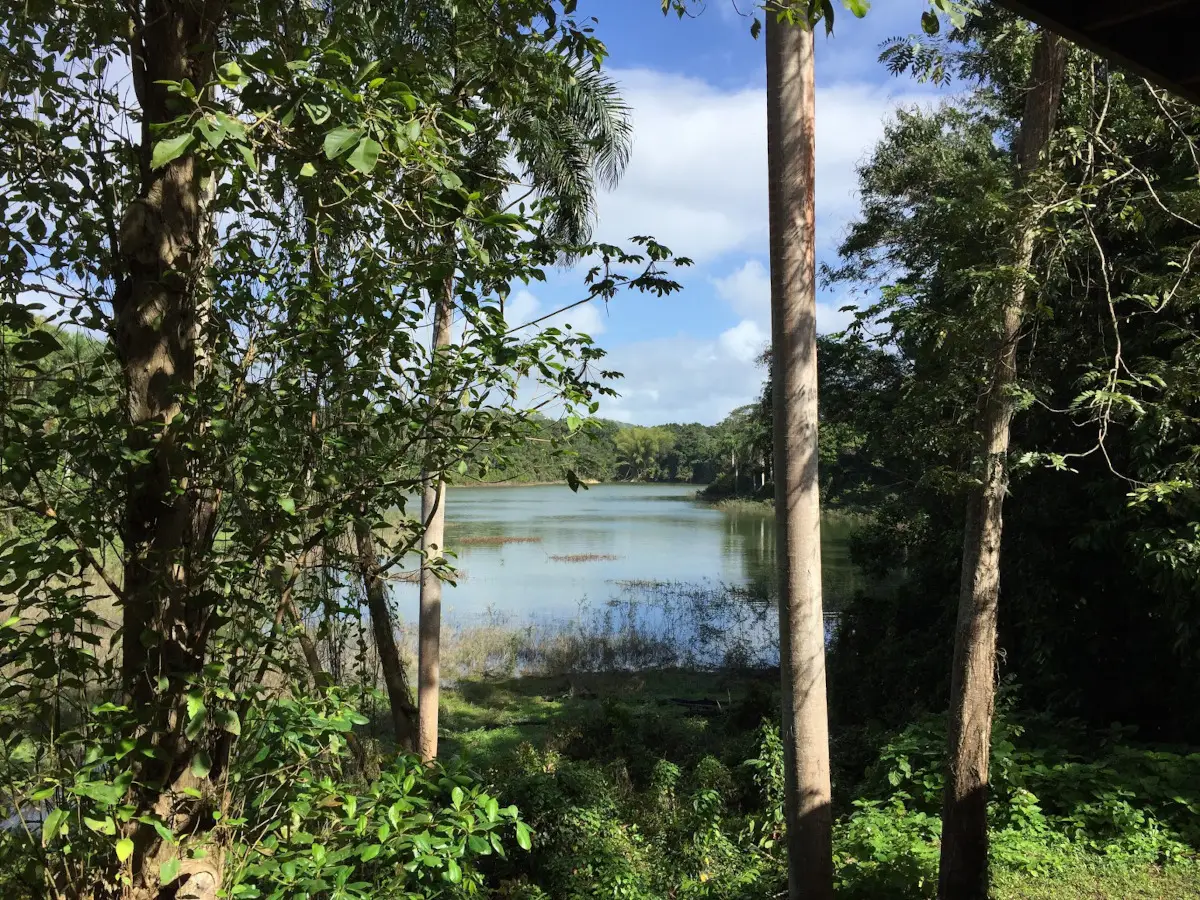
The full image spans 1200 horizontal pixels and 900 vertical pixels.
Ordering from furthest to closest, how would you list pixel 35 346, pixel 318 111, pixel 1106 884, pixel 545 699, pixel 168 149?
1. pixel 545 699
2. pixel 1106 884
3. pixel 35 346
4. pixel 318 111
5. pixel 168 149

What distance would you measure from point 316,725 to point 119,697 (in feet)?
1.52

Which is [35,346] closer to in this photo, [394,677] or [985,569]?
[394,677]

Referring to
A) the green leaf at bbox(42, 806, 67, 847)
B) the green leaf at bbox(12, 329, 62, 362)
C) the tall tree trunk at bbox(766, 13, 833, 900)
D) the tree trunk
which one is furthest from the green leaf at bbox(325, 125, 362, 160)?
the tree trunk

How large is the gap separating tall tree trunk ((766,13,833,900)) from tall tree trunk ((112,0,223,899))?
245 centimetres

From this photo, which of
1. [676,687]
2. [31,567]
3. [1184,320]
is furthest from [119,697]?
[676,687]

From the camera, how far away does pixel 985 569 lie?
15.5 ft

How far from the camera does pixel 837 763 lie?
8023mm

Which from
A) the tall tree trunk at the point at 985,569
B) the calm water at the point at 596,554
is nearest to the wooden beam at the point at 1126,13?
the tall tree trunk at the point at 985,569

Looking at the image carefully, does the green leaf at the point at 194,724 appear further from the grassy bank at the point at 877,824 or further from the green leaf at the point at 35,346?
the grassy bank at the point at 877,824

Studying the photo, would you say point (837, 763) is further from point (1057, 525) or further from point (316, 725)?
point (316, 725)

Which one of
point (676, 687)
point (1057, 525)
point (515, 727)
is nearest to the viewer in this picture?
point (1057, 525)

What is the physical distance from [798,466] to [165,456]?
262cm

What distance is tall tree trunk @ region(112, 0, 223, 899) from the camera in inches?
73.0

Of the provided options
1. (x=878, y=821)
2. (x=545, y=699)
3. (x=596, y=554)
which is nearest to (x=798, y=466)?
(x=878, y=821)
